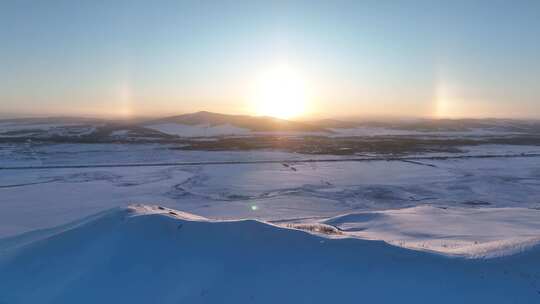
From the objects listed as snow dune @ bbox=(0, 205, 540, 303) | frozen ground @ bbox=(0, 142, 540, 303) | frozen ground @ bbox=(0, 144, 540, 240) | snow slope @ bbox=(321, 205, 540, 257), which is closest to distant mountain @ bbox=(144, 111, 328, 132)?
frozen ground @ bbox=(0, 144, 540, 240)

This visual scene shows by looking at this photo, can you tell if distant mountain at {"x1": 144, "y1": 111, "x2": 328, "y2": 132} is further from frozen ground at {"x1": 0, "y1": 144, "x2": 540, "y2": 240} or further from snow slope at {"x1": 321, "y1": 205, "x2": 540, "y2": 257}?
snow slope at {"x1": 321, "y1": 205, "x2": 540, "y2": 257}

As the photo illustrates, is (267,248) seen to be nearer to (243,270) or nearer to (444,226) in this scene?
(243,270)

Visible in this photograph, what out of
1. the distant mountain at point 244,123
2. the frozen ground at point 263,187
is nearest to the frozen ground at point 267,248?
the frozen ground at point 263,187

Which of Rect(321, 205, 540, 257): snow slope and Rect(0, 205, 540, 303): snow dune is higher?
Rect(0, 205, 540, 303): snow dune

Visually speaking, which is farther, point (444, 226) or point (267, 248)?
point (444, 226)

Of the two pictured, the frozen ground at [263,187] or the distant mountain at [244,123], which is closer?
the frozen ground at [263,187]

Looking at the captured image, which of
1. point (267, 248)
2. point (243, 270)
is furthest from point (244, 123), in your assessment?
point (243, 270)

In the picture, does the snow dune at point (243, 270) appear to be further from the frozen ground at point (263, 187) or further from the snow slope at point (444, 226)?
the frozen ground at point (263, 187)

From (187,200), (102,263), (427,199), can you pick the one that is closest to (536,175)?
(427,199)

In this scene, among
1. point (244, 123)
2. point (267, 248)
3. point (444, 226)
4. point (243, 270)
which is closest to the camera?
point (243, 270)
